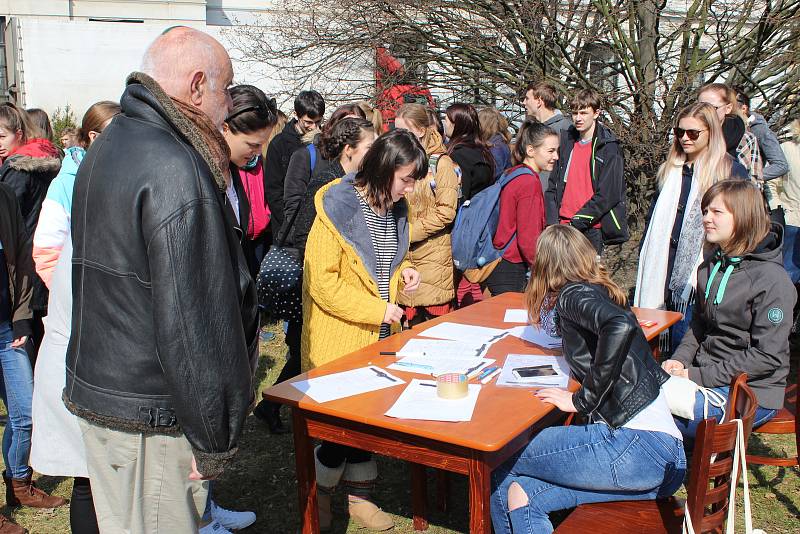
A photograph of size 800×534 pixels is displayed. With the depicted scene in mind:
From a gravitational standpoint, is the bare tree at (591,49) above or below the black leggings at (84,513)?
above

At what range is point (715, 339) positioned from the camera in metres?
3.52

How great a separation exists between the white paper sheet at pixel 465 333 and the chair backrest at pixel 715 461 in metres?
1.16

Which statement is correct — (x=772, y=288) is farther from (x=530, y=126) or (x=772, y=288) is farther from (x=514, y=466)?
(x=530, y=126)

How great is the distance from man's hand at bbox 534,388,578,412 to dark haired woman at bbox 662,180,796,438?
0.80 meters

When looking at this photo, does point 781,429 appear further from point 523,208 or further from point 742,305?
point 523,208

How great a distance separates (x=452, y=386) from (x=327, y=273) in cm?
90

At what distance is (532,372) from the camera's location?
9.73 feet

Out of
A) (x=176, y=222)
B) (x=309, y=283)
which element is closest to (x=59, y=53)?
(x=309, y=283)

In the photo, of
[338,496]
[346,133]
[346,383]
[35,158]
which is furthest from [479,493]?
[35,158]

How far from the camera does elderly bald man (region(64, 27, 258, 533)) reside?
180cm

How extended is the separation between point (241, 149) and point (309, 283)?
95cm

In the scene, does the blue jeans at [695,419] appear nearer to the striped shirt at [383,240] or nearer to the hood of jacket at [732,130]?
the striped shirt at [383,240]

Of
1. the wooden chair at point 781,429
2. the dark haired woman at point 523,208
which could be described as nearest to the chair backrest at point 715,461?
the wooden chair at point 781,429

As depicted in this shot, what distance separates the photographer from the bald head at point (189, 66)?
6.34ft
